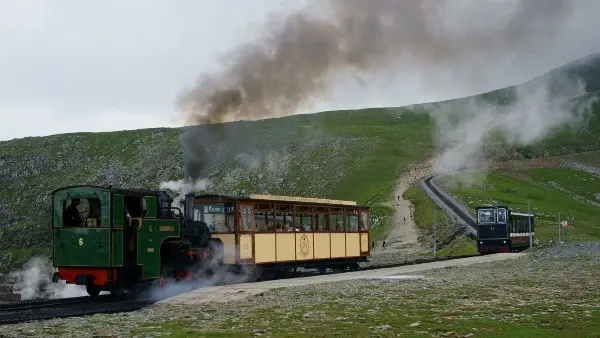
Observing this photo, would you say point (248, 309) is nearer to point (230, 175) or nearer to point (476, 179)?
point (476, 179)

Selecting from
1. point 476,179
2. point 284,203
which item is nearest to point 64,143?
point 476,179

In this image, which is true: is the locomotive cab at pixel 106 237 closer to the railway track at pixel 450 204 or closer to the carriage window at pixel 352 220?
the carriage window at pixel 352 220

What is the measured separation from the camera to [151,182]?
136250mm

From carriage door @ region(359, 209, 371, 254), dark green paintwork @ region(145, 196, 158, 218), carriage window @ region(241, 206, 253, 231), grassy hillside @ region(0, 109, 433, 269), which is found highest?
grassy hillside @ region(0, 109, 433, 269)

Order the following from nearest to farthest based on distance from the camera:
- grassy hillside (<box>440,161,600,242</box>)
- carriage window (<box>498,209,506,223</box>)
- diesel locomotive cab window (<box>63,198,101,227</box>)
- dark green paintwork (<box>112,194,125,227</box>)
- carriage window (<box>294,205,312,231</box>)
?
dark green paintwork (<box>112,194,125,227</box>), diesel locomotive cab window (<box>63,198,101,227</box>), carriage window (<box>294,205,312,231</box>), carriage window (<box>498,209,506,223</box>), grassy hillside (<box>440,161,600,242</box>)

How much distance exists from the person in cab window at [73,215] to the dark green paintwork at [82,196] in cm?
21

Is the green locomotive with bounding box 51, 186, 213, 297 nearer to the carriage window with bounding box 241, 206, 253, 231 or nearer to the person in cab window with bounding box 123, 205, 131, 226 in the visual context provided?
the person in cab window with bounding box 123, 205, 131, 226

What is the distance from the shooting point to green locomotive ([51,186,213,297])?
24.0 metres

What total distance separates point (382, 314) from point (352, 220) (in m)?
23.9

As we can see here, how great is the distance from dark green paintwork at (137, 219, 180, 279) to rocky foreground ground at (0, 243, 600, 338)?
4.38 metres

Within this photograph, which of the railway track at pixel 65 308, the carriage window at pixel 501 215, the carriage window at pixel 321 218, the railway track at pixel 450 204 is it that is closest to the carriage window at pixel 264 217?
the carriage window at pixel 321 218

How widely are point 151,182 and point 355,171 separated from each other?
40738 millimetres

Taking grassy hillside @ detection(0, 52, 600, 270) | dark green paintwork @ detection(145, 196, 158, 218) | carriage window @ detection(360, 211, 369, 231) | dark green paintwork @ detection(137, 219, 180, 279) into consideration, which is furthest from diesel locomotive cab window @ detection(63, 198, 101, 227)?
grassy hillside @ detection(0, 52, 600, 270)

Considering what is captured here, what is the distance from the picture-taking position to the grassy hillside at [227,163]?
394 feet
